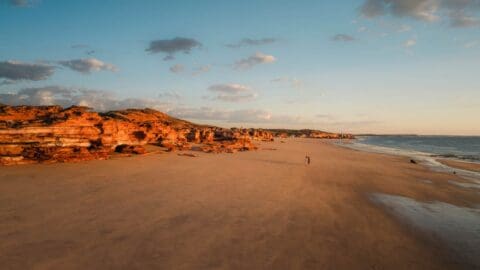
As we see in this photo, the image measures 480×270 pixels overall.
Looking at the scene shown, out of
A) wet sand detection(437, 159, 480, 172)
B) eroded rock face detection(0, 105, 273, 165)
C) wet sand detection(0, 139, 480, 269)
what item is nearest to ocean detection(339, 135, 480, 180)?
wet sand detection(437, 159, 480, 172)

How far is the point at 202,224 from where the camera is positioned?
9406mm

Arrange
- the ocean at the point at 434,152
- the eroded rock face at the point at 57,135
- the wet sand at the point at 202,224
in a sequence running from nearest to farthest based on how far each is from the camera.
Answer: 1. the wet sand at the point at 202,224
2. the eroded rock face at the point at 57,135
3. the ocean at the point at 434,152

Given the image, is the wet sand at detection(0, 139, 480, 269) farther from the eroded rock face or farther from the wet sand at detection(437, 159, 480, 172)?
the wet sand at detection(437, 159, 480, 172)

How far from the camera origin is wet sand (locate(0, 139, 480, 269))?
278 inches

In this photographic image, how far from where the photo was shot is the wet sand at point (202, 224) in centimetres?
707

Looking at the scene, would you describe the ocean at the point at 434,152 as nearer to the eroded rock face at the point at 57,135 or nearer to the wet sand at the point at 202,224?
the wet sand at the point at 202,224

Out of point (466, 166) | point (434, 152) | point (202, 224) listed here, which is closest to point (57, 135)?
point (202, 224)

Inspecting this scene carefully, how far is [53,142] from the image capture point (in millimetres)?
20031

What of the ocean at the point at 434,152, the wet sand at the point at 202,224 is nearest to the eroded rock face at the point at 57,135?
the wet sand at the point at 202,224

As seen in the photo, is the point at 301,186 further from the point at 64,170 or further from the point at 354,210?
the point at 64,170

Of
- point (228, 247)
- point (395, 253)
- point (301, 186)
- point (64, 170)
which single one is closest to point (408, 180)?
point (301, 186)

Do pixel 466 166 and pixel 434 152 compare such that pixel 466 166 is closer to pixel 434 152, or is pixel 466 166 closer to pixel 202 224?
pixel 434 152

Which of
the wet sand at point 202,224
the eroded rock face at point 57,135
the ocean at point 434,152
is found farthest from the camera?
the ocean at point 434,152

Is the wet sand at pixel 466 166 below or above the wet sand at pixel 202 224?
below
